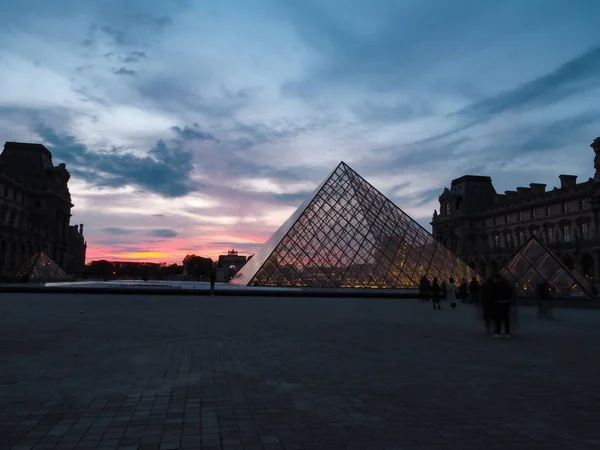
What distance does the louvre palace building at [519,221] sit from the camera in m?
53.0

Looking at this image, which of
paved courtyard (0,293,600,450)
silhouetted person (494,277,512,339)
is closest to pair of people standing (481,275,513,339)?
silhouetted person (494,277,512,339)

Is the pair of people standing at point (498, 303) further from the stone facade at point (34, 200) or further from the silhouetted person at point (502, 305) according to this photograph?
the stone facade at point (34, 200)

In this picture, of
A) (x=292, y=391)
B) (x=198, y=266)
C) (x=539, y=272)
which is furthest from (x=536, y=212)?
(x=198, y=266)

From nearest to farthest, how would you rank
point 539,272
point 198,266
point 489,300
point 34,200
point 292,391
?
1. point 292,391
2. point 489,300
3. point 539,272
4. point 34,200
5. point 198,266

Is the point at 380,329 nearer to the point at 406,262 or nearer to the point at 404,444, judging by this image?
the point at 404,444

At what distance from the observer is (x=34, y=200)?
6850cm

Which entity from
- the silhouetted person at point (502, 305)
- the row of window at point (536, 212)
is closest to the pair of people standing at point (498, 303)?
the silhouetted person at point (502, 305)

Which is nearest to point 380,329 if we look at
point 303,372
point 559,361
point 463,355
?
point 463,355

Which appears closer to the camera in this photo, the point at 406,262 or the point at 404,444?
the point at 404,444

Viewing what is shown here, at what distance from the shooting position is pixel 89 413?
3.89 meters

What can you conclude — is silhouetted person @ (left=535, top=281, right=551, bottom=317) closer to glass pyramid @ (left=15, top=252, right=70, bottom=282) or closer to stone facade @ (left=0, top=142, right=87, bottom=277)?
glass pyramid @ (left=15, top=252, right=70, bottom=282)

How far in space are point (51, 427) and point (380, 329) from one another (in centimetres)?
766

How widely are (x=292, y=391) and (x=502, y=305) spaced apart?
6.17 meters

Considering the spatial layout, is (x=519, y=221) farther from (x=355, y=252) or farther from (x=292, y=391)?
(x=292, y=391)
